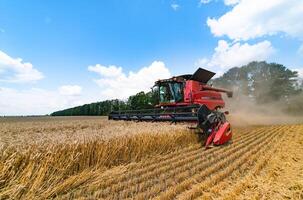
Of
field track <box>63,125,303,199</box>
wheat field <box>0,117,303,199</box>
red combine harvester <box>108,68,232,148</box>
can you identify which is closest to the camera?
wheat field <box>0,117,303,199</box>

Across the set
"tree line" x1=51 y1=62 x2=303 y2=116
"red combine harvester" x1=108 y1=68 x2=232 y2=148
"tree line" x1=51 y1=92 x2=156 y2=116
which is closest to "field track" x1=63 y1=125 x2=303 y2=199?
"red combine harvester" x1=108 y1=68 x2=232 y2=148

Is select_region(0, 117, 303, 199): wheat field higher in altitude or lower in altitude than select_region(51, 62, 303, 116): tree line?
lower

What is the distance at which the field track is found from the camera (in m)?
3.27

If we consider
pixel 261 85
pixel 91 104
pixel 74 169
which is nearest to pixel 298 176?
pixel 74 169

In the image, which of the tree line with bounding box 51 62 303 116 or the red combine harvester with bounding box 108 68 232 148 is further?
the tree line with bounding box 51 62 303 116

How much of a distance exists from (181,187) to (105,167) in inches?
61.7

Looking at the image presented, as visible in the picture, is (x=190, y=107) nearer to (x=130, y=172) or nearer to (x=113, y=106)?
(x=130, y=172)

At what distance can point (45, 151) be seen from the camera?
353 cm

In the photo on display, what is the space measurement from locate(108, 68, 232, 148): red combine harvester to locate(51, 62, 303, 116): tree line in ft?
61.2

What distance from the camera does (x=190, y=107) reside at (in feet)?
25.5

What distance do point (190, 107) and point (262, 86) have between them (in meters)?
34.4

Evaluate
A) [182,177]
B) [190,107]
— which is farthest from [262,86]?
[182,177]

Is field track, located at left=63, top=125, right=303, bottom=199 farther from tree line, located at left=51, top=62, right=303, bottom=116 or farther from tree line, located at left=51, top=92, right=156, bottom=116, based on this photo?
tree line, located at left=51, top=62, right=303, bottom=116

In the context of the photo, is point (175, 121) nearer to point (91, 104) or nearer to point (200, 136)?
point (200, 136)
